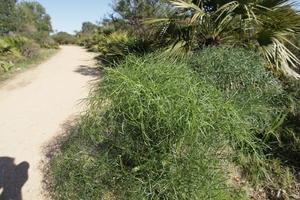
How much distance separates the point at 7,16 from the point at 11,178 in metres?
28.4

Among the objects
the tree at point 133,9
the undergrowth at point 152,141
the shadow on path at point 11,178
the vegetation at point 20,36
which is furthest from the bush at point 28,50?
the undergrowth at point 152,141

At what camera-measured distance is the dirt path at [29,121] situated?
8.11ft

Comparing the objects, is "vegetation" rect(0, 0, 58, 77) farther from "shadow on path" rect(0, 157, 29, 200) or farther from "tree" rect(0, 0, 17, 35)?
"shadow on path" rect(0, 157, 29, 200)

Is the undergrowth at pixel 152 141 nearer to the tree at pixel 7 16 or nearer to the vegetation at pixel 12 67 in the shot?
the vegetation at pixel 12 67

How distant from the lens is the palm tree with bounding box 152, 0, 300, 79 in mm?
2611

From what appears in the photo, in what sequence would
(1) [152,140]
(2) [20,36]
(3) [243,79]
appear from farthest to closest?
(2) [20,36]
(3) [243,79]
(1) [152,140]

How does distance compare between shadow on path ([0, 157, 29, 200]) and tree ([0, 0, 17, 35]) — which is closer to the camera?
shadow on path ([0, 157, 29, 200])

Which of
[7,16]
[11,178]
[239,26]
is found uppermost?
[7,16]

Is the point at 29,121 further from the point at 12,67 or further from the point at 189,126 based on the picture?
the point at 12,67

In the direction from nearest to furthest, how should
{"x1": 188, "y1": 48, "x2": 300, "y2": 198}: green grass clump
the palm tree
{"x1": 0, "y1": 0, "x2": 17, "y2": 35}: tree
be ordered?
{"x1": 188, "y1": 48, "x2": 300, "y2": 198}: green grass clump
the palm tree
{"x1": 0, "y1": 0, "x2": 17, "y2": 35}: tree

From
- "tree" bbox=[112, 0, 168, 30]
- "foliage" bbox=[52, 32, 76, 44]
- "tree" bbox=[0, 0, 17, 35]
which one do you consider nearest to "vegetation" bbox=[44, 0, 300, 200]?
"tree" bbox=[112, 0, 168, 30]

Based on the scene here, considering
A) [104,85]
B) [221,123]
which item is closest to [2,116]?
[104,85]

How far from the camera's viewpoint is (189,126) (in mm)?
1392

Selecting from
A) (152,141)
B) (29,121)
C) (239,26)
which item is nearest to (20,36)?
(29,121)
